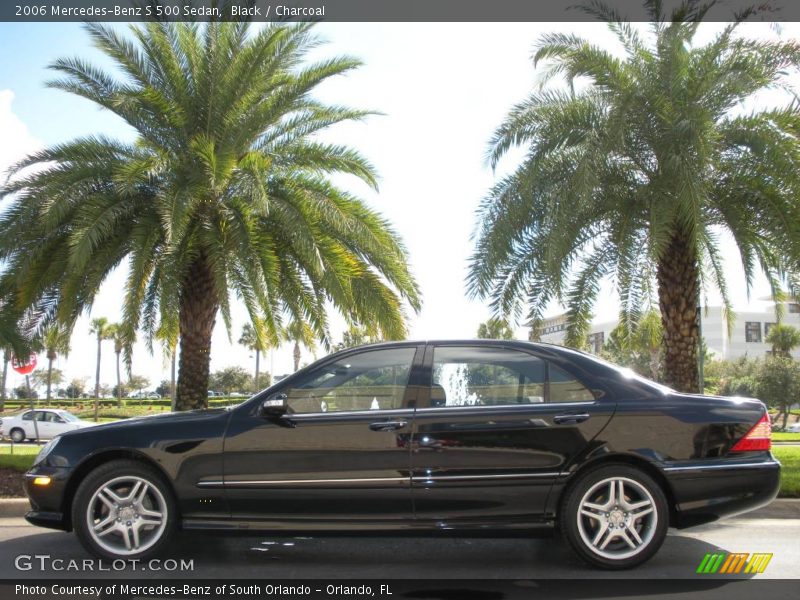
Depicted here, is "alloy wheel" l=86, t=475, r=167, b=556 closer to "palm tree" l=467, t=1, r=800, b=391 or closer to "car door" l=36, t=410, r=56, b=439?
"palm tree" l=467, t=1, r=800, b=391

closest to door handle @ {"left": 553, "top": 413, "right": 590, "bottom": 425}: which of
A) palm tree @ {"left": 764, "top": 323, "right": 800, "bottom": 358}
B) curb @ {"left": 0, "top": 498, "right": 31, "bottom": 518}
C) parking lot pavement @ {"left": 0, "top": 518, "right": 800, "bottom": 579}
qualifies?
parking lot pavement @ {"left": 0, "top": 518, "right": 800, "bottom": 579}

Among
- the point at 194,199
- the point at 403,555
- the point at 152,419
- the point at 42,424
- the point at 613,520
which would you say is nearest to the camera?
the point at 613,520

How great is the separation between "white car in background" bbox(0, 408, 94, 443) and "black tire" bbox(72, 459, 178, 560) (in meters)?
23.7

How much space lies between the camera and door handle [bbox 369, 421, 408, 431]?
504cm

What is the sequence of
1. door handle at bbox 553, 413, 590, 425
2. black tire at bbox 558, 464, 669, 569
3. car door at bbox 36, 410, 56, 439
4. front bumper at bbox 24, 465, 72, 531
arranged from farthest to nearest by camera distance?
car door at bbox 36, 410, 56, 439 → front bumper at bbox 24, 465, 72, 531 → door handle at bbox 553, 413, 590, 425 → black tire at bbox 558, 464, 669, 569

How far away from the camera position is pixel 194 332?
39.7 feet

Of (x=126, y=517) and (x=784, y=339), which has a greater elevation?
(x=784, y=339)

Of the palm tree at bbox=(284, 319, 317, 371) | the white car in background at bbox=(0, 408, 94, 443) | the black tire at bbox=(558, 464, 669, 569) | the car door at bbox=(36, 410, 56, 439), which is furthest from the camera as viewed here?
the car door at bbox=(36, 410, 56, 439)

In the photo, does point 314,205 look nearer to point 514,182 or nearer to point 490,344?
point 514,182

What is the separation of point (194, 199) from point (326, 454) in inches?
260

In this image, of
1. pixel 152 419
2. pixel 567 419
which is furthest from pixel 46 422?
pixel 567 419

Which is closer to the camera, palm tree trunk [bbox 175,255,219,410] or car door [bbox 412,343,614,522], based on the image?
car door [bbox 412,343,614,522]

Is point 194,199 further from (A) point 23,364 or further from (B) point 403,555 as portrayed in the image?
(B) point 403,555

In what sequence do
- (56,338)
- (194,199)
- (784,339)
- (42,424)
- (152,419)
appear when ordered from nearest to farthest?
(152,419)
(194,199)
(56,338)
(42,424)
(784,339)
